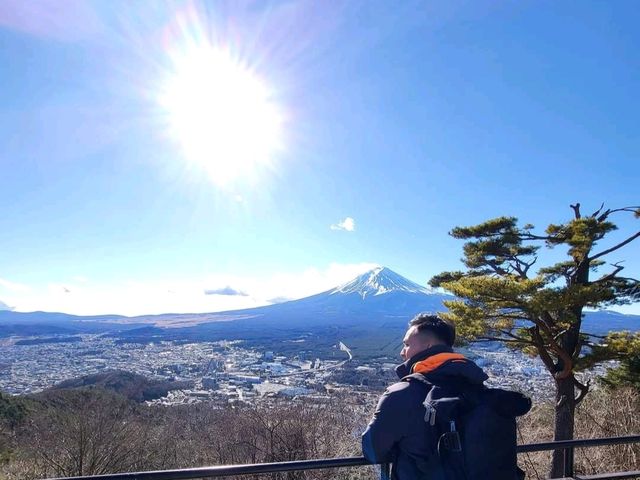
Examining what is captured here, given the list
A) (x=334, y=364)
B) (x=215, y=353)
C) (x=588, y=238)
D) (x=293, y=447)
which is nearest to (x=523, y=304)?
(x=588, y=238)

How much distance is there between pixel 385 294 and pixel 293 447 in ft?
377

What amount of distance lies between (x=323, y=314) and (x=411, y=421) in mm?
108379

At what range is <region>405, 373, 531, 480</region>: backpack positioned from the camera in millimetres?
1301

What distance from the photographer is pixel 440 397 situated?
1.37 meters

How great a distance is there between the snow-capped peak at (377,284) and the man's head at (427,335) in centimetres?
11834

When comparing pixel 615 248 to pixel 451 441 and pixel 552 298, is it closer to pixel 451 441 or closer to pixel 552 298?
pixel 552 298

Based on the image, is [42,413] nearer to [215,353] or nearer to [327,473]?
Result: [327,473]

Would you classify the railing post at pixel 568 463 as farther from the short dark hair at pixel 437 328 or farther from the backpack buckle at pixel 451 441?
the backpack buckle at pixel 451 441

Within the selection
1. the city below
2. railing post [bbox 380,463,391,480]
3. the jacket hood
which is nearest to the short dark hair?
the jacket hood

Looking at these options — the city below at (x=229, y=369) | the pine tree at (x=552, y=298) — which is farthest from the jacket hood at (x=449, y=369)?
the city below at (x=229, y=369)

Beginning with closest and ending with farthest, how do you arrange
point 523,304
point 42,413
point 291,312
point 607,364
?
point 523,304
point 607,364
point 42,413
point 291,312

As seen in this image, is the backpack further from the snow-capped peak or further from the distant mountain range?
the snow-capped peak

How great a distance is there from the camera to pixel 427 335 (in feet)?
5.47

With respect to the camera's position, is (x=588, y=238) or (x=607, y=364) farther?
(x=607, y=364)
